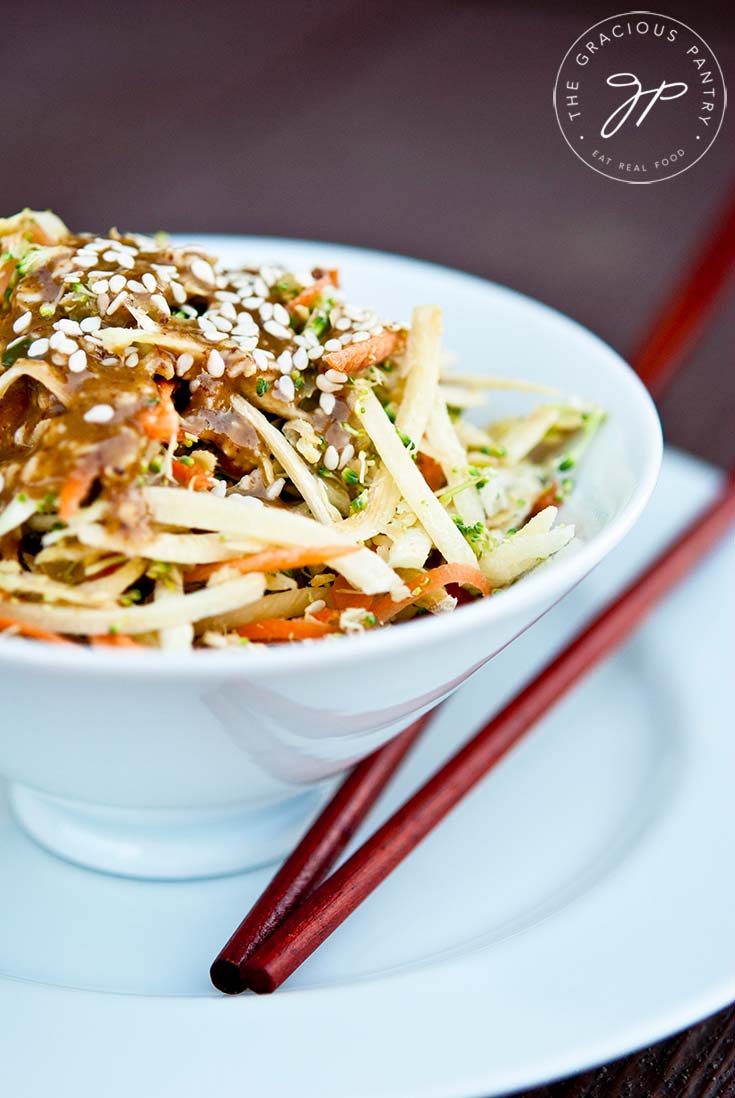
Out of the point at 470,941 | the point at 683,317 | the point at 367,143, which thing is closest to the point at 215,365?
the point at 470,941

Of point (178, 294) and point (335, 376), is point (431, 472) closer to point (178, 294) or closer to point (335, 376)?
point (335, 376)

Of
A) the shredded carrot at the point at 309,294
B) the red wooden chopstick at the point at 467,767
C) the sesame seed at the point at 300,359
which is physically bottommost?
the red wooden chopstick at the point at 467,767

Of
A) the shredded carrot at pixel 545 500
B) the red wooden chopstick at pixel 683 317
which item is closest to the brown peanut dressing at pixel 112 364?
the shredded carrot at pixel 545 500

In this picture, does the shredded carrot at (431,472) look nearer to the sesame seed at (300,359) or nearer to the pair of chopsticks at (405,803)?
the sesame seed at (300,359)

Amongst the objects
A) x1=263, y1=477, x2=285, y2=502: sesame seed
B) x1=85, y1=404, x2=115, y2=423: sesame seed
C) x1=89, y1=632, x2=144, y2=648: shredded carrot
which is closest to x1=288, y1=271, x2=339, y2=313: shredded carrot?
x1=263, y1=477, x2=285, y2=502: sesame seed

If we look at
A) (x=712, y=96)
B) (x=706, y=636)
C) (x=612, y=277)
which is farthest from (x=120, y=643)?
(x=612, y=277)

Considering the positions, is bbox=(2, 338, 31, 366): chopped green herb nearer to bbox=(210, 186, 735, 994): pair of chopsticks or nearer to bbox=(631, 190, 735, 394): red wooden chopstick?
bbox=(210, 186, 735, 994): pair of chopsticks
